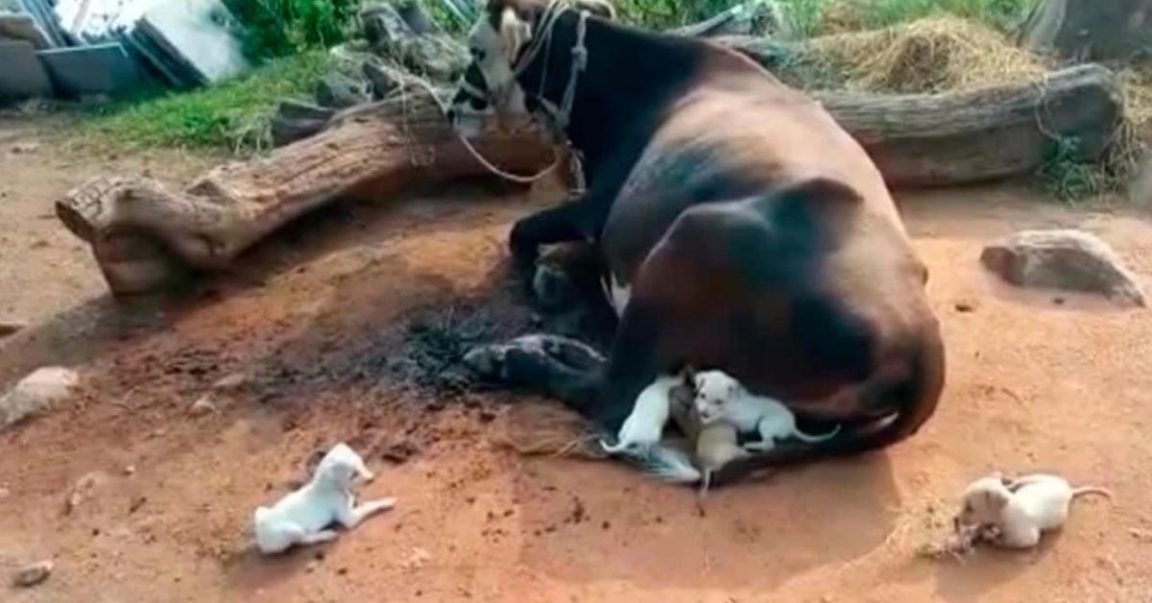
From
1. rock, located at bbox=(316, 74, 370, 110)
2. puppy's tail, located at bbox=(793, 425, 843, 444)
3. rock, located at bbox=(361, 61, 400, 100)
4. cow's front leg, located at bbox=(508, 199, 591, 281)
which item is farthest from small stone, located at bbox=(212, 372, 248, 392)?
rock, located at bbox=(316, 74, 370, 110)

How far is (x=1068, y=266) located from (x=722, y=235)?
160 cm

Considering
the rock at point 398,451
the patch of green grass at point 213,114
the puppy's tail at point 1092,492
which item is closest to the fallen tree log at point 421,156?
the patch of green grass at point 213,114

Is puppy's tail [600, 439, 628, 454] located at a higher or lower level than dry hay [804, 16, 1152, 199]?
higher

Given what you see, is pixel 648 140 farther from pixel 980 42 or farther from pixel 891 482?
pixel 980 42

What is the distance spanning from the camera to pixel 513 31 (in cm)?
569

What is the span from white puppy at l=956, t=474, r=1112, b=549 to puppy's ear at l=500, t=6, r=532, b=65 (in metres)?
2.35

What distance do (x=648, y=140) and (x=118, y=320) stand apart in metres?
1.84

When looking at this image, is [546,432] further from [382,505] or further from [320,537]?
[320,537]

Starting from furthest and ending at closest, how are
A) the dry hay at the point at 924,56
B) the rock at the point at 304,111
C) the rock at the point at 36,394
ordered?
the dry hay at the point at 924,56 → the rock at the point at 304,111 → the rock at the point at 36,394

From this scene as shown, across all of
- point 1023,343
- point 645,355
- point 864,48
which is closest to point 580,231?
point 645,355

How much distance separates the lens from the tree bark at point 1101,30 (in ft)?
23.7

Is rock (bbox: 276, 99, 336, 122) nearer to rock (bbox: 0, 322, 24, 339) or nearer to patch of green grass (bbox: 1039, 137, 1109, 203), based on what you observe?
rock (bbox: 0, 322, 24, 339)

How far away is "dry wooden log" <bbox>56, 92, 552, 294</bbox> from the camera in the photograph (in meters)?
5.45

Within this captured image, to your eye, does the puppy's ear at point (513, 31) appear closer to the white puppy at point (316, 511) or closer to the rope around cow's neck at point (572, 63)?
the rope around cow's neck at point (572, 63)
